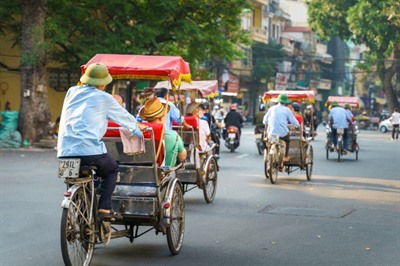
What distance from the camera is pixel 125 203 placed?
8508 millimetres

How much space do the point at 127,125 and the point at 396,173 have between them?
14566 mm

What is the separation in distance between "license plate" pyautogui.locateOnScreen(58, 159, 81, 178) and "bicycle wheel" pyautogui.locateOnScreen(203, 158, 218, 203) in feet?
20.1

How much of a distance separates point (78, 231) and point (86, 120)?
0.95 metres

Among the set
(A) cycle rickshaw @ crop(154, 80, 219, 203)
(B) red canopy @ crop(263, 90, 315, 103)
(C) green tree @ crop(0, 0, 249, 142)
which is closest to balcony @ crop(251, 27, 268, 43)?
(C) green tree @ crop(0, 0, 249, 142)

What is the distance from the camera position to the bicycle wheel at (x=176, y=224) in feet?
28.7

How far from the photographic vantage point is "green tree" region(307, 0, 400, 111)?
5625cm

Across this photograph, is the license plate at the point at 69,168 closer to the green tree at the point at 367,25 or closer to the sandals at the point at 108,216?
the sandals at the point at 108,216

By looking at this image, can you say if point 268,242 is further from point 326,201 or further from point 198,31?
point 198,31

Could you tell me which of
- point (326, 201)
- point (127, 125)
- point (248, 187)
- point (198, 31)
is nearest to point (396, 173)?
point (248, 187)

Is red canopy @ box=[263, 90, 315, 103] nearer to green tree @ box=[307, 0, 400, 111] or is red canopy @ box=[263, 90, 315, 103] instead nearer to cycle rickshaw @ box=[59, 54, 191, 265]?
cycle rickshaw @ box=[59, 54, 191, 265]

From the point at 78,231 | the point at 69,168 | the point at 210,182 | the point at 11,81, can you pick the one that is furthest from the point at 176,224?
the point at 11,81

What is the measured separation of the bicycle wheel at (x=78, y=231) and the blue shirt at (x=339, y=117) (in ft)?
58.7

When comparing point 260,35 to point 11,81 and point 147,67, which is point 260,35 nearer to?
point 11,81

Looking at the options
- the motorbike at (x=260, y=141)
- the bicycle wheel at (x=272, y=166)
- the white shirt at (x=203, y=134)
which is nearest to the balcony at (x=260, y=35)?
the motorbike at (x=260, y=141)
